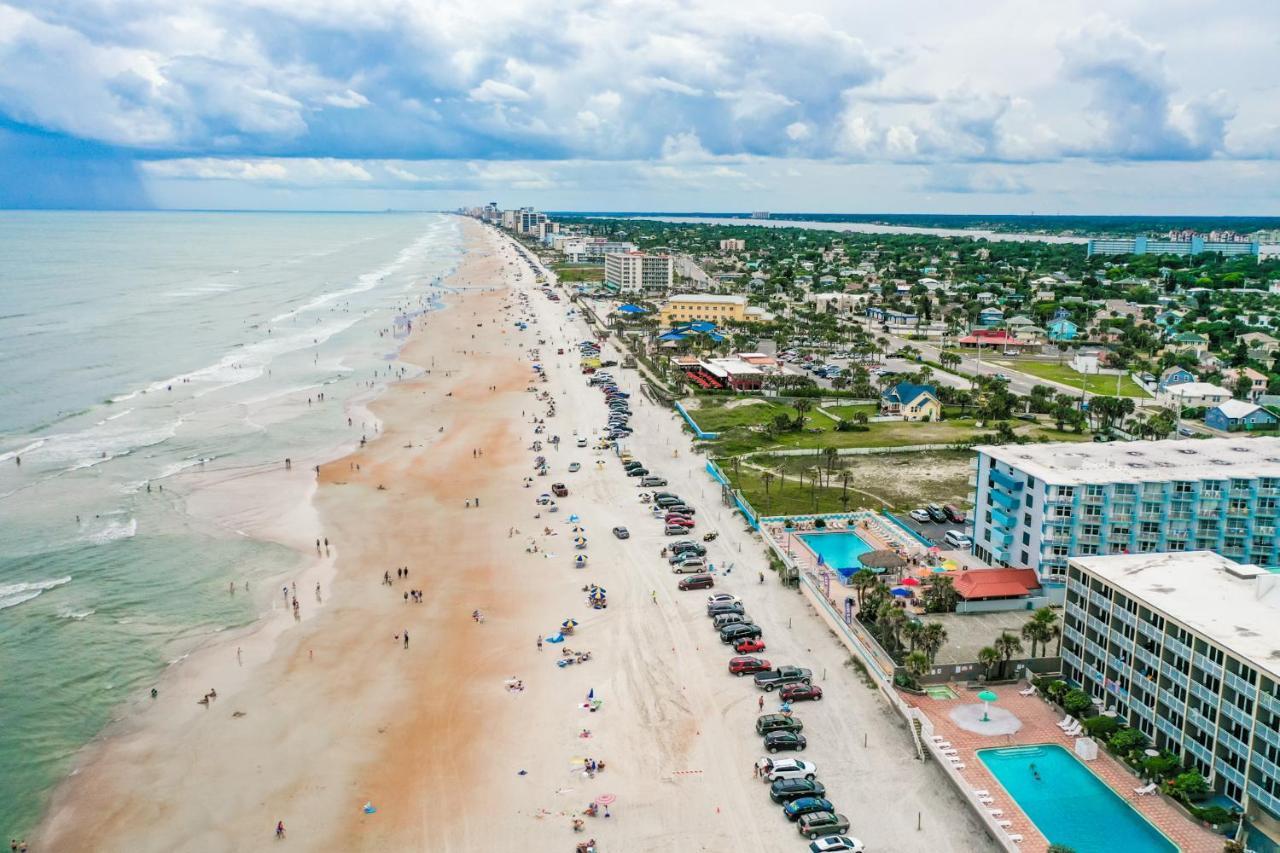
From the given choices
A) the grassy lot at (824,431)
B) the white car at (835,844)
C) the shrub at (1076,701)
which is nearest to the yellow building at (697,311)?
the grassy lot at (824,431)

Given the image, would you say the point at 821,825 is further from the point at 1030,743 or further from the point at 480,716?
the point at 480,716

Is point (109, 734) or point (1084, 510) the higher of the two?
point (1084, 510)

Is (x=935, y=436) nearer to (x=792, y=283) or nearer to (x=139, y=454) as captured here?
(x=139, y=454)

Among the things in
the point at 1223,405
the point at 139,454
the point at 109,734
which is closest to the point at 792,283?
the point at 1223,405

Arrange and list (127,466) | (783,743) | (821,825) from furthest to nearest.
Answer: (127,466) < (783,743) < (821,825)

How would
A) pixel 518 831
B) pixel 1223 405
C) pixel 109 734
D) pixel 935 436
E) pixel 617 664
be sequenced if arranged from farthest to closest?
pixel 1223 405
pixel 935 436
pixel 617 664
pixel 109 734
pixel 518 831

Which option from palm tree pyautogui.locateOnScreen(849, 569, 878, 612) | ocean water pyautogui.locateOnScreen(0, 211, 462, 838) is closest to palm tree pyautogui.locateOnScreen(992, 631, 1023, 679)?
palm tree pyautogui.locateOnScreen(849, 569, 878, 612)

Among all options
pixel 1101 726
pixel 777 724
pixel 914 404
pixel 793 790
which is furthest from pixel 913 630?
pixel 914 404
